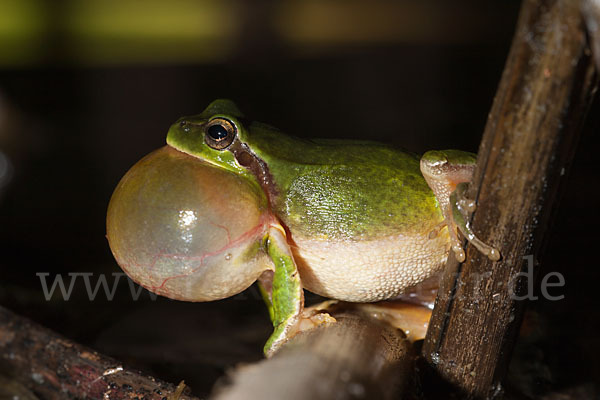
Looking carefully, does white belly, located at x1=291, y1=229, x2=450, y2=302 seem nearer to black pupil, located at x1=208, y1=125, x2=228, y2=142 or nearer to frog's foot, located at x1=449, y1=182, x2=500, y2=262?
frog's foot, located at x1=449, y1=182, x2=500, y2=262

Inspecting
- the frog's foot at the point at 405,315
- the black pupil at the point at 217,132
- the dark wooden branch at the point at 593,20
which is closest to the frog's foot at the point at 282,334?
the frog's foot at the point at 405,315

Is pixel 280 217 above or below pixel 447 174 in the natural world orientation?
below

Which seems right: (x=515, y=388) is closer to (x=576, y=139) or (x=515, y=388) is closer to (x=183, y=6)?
(x=576, y=139)

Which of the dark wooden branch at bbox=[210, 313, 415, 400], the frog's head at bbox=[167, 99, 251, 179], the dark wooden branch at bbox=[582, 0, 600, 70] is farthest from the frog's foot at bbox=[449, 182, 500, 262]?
the frog's head at bbox=[167, 99, 251, 179]

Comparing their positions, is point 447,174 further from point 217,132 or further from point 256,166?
point 217,132

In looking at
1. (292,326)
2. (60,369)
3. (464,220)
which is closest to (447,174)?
(464,220)

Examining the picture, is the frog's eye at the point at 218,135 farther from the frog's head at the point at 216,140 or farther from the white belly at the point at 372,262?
the white belly at the point at 372,262

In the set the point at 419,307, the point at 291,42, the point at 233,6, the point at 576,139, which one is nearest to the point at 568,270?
the point at 419,307
